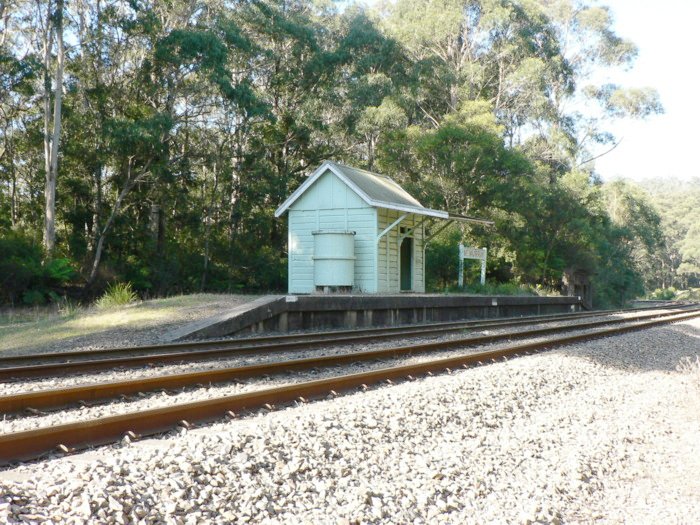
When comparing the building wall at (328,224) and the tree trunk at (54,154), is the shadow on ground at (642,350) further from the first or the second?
the tree trunk at (54,154)

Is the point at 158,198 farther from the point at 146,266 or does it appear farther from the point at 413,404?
the point at 413,404

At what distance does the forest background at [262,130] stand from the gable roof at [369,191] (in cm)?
635

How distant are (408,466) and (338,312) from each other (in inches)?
477

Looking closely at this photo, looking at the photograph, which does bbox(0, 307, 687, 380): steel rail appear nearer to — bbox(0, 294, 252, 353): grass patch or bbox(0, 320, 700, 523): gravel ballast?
bbox(0, 320, 700, 523): gravel ballast

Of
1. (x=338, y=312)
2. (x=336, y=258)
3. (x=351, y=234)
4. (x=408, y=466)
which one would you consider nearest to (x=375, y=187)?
(x=351, y=234)

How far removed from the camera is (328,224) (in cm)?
2339

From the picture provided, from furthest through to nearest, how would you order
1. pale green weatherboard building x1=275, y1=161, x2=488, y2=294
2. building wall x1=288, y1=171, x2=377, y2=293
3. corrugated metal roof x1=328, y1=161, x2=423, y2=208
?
1. corrugated metal roof x1=328, y1=161, x2=423, y2=208
2. building wall x1=288, y1=171, x2=377, y2=293
3. pale green weatherboard building x1=275, y1=161, x2=488, y2=294

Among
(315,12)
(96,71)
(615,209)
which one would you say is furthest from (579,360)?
(615,209)

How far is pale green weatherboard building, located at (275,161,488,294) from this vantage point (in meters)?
21.9

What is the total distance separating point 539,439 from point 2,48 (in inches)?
1053

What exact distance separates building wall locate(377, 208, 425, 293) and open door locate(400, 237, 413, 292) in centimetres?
14

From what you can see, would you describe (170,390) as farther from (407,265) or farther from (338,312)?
(407,265)

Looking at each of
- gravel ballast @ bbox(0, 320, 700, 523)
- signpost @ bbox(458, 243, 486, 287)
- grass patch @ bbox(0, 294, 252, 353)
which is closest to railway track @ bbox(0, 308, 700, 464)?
gravel ballast @ bbox(0, 320, 700, 523)

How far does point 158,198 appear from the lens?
30156mm
